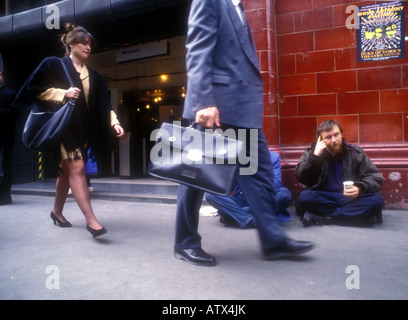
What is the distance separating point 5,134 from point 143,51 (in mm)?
4165

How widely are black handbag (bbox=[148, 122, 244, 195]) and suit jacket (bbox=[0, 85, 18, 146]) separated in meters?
3.86

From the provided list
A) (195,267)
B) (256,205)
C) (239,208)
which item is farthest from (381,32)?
(195,267)

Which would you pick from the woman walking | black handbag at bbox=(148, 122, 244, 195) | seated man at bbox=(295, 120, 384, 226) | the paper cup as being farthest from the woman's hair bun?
the paper cup

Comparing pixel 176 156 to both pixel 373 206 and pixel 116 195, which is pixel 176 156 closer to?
pixel 373 206

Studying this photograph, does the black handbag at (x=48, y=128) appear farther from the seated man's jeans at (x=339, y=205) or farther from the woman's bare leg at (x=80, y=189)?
the seated man's jeans at (x=339, y=205)

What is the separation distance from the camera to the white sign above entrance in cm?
798

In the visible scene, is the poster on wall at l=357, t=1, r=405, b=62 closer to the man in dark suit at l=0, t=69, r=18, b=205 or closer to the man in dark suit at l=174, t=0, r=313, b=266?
the man in dark suit at l=174, t=0, r=313, b=266

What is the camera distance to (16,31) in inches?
287

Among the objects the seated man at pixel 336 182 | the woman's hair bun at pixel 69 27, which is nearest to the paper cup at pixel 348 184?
the seated man at pixel 336 182

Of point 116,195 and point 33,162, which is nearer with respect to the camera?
point 116,195

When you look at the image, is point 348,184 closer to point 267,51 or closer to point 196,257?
point 196,257

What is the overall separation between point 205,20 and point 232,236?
1870mm
